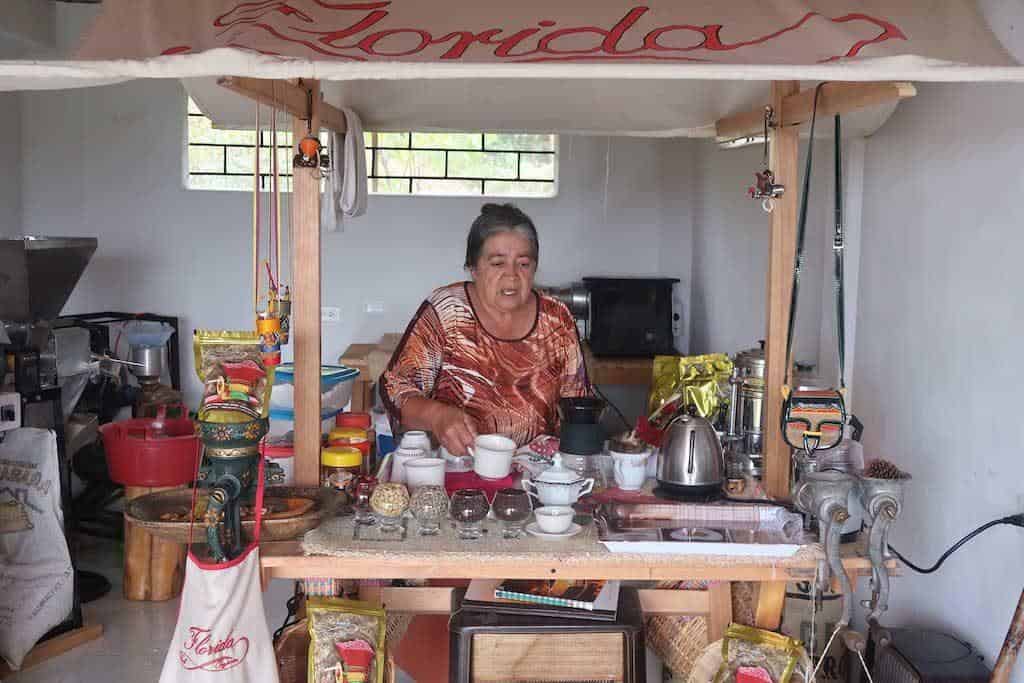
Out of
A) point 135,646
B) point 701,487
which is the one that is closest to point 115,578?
point 135,646

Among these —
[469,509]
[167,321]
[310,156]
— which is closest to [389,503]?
[469,509]

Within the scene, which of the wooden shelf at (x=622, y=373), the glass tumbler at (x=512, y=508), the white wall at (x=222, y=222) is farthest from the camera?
the white wall at (x=222, y=222)

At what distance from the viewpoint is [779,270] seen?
8.77 ft

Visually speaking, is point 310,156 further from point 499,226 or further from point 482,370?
point 482,370

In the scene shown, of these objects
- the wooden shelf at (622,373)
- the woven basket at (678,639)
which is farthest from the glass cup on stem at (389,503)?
the wooden shelf at (622,373)

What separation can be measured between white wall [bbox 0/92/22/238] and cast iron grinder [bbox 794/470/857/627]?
5982 mm

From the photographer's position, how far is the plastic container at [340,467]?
2.68 meters

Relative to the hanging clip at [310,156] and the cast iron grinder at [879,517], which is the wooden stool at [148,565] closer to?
the hanging clip at [310,156]

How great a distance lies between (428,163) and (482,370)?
3879 millimetres

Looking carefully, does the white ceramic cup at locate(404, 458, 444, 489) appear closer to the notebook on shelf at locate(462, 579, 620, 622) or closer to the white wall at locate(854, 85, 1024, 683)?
the notebook on shelf at locate(462, 579, 620, 622)

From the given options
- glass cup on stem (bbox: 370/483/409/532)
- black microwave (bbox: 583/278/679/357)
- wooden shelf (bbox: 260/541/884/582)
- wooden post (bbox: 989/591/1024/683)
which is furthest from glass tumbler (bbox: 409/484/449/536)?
black microwave (bbox: 583/278/679/357)

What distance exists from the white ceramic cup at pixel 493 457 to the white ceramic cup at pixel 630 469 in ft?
0.98

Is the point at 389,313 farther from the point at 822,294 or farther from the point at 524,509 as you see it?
the point at 524,509

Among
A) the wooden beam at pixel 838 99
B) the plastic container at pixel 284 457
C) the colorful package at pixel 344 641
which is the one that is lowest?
the colorful package at pixel 344 641
